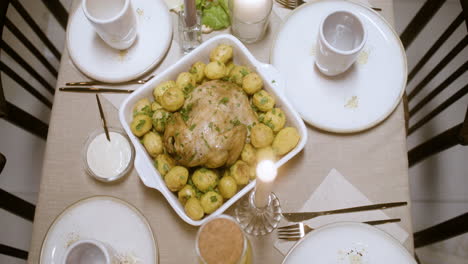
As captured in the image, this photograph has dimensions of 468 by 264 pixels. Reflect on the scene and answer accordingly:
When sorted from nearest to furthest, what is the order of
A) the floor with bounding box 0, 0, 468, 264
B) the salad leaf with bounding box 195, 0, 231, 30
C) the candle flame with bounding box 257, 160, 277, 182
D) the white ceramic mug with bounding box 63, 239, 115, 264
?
the candle flame with bounding box 257, 160, 277, 182 → the white ceramic mug with bounding box 63, 239, 115, 264 → the salad leaf with bounding box 195, 0, 231, 30 → the floor with bounding box 0, 0, 468, 264

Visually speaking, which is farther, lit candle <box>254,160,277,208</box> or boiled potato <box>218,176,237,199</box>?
boiled potato <box>218,176,237,199</box>

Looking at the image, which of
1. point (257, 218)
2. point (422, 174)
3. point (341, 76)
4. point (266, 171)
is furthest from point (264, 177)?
point (422, 174)

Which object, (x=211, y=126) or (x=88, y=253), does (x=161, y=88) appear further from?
(x=88, y=253)

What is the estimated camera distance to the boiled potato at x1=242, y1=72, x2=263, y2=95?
3.28 feet

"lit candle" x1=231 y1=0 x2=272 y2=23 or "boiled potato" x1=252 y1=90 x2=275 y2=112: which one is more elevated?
"lit candle" x1=231 y1=0 x2=272 y2=23

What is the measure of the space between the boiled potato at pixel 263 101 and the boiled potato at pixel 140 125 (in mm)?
281

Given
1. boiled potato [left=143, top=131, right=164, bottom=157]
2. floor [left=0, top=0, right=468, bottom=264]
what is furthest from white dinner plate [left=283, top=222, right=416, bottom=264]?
floor [left=0, top=0, right=468, bottom=264]

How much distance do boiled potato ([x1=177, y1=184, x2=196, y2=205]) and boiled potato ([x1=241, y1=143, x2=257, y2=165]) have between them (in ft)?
0.50

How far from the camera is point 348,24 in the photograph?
1019 millimetres

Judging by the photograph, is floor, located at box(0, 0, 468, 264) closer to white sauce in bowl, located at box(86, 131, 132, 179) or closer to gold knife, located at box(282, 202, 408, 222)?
gold knife, located at box(282, 202, 408, 222)

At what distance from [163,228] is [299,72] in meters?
0.57

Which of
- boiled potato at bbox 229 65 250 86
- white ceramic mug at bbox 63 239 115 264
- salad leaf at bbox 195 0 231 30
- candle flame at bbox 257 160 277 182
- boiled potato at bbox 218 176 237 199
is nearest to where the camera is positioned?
candle flame at bbox 257 160 277 182

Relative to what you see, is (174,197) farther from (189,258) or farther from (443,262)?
(443,262)

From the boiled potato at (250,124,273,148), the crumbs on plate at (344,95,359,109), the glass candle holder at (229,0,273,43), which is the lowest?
the boiled potato at (250,124,273,148)
